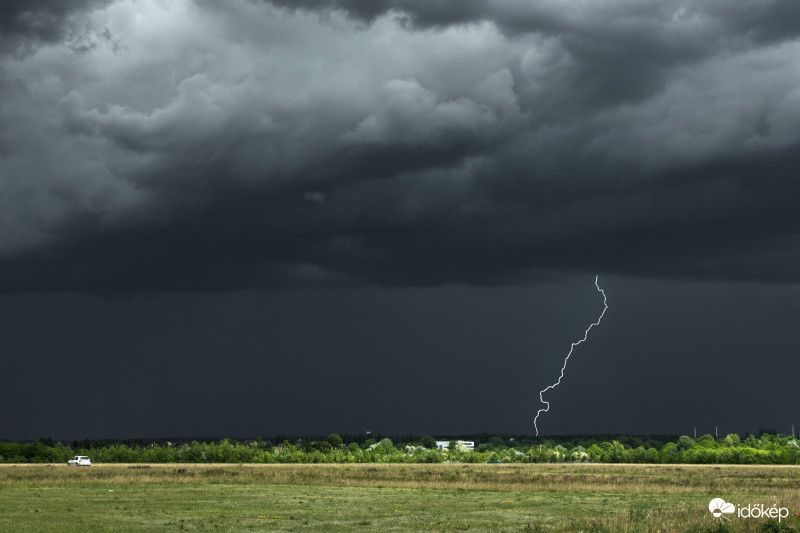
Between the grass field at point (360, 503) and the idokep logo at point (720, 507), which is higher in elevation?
the idokep logo at point (720, 507)

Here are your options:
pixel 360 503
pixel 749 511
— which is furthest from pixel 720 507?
pixel 360 503

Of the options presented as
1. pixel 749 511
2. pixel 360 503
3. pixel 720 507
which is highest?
pixel 749 511

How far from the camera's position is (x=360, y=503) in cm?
5612

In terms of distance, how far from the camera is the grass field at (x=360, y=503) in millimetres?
39531

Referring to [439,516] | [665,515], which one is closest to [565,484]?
[439,516]

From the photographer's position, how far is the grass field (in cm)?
3953

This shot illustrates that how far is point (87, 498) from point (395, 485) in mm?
29778

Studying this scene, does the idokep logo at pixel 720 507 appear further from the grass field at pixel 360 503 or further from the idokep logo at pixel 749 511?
the grass field at pixel 360 503

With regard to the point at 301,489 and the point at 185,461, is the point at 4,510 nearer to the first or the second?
the point at 301,489

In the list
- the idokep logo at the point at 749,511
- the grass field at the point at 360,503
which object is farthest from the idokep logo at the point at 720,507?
the grass field at the point at 360,503

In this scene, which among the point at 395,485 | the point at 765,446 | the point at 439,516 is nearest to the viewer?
the point at 439,516

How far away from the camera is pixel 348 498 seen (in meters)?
60.8

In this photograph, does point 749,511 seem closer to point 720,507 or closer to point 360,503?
point 720,507

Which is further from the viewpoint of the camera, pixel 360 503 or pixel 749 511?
pixel 360 503
